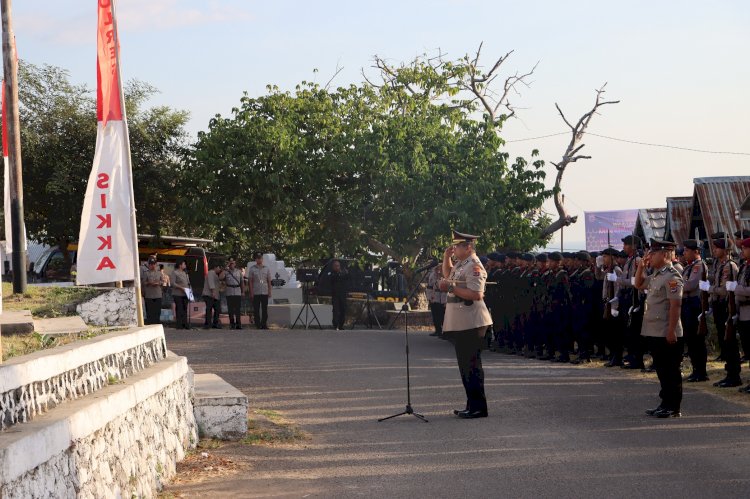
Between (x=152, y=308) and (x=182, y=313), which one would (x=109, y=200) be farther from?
(x=182, y=313)

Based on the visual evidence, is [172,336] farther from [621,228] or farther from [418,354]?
[621,228]

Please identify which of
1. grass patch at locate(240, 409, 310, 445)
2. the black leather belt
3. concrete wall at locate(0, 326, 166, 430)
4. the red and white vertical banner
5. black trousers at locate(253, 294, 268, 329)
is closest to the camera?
concrete wall at locate(0, 326, 166, 430)

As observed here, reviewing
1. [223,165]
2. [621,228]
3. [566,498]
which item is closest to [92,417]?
[566,498]

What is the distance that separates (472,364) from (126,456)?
568cm

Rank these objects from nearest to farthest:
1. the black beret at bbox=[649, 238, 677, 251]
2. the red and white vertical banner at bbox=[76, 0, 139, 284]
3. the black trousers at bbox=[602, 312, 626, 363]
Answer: the red and white vertical banner at bbox=[76, 0, 139, 284] → the black beret at bbox=[649, 238, 677, 251] → the black trousers at bbox=[602, 312, 626, 363]

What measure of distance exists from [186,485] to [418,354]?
42.4ft

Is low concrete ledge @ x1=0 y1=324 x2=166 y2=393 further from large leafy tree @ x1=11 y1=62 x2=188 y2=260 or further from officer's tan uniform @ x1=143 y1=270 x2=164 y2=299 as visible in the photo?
large leafy tree @ x1=11 y1=62 x2=188 y2=260

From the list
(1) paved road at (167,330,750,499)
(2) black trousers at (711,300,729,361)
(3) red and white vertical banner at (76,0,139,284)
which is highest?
(3) red and white vertical banner at (76,0,139,284)

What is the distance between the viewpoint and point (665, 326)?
1285cm

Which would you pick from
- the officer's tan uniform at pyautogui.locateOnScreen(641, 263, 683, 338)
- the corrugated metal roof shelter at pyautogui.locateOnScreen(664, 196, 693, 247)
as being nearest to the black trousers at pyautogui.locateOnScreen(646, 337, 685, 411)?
the officer's tan uniform at pyautogui.locateOnScreen(641, 263, 683, 338)

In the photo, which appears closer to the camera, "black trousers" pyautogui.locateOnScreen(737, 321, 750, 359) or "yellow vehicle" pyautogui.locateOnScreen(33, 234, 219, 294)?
"black trousers" pyautogui.locateOnScreen(737, 321, 750, 359)

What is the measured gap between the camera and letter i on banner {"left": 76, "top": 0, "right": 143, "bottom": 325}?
12.6 m

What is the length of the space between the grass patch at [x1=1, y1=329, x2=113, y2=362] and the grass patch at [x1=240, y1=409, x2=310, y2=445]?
6.67ft

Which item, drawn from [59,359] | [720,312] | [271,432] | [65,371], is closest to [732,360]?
[720,312]
